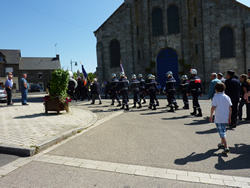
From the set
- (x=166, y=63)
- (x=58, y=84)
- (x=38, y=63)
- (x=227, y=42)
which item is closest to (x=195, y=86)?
(x=58, y=84)

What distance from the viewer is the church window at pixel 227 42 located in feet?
66.9

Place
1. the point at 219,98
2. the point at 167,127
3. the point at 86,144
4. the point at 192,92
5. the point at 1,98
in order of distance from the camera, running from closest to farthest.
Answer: the point at 219,98, the point at 86,144, the point at 167,127, the point at 192,92, the point at 1,98

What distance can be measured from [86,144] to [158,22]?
68.2 feet

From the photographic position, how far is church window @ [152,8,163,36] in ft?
75.0

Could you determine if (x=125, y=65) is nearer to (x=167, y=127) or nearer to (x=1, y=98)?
(x=1, y=98)

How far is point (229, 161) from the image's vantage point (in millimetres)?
3795

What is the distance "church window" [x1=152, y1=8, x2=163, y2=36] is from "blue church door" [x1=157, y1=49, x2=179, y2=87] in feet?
7.66

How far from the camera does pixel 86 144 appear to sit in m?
4.98

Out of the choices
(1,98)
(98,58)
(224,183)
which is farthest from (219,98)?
(98,58)

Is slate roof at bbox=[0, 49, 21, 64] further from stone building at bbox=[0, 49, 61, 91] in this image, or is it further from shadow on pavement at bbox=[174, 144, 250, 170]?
shadow on pavement at bbox=[174, 144, 250, 170]

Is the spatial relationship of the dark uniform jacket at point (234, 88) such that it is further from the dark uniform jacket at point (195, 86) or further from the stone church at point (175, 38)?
the stone church at point (175, 38)

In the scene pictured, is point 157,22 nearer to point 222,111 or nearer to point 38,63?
point 222,111

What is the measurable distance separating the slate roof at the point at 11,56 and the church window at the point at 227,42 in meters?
47.6

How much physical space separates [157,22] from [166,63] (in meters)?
4.83
